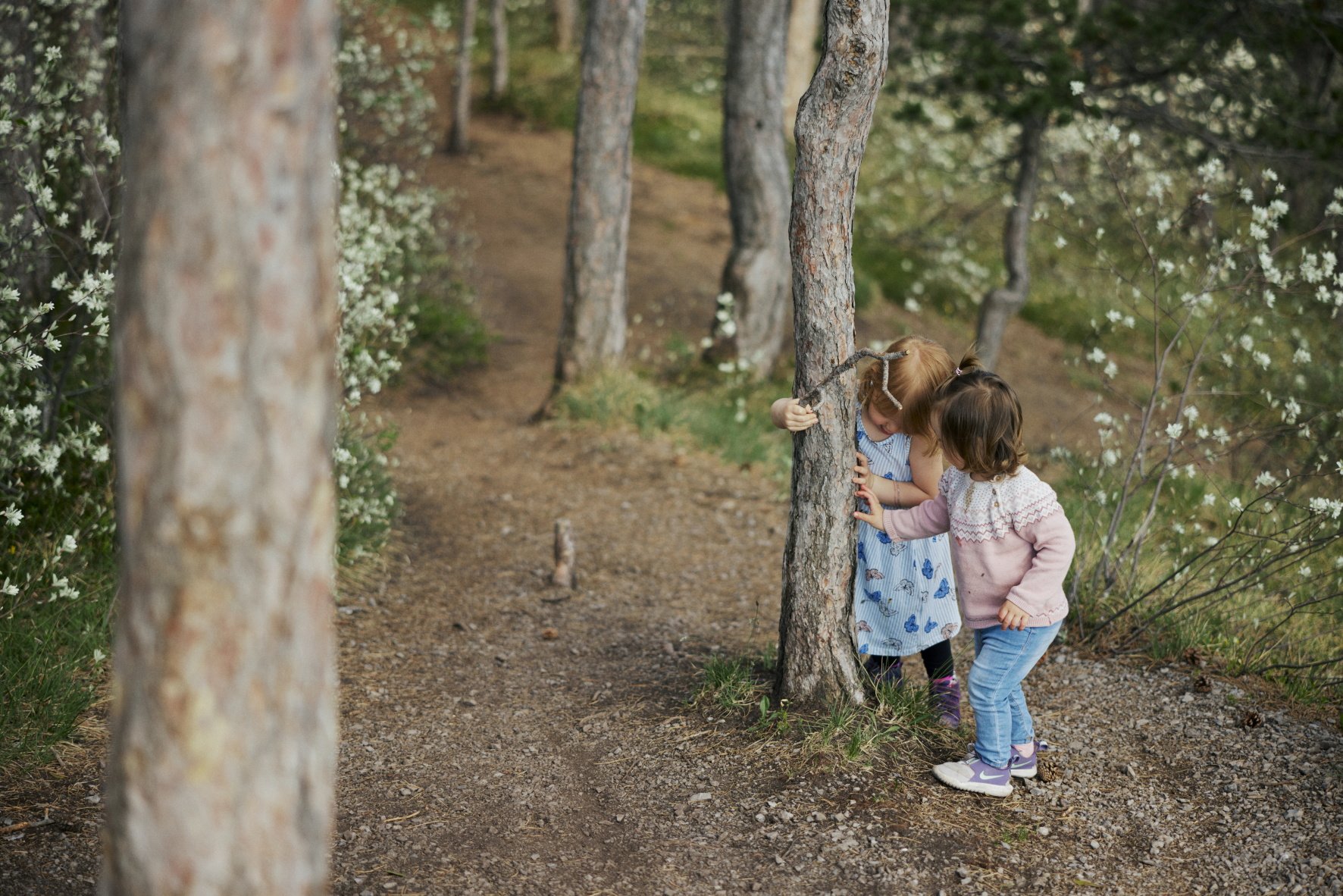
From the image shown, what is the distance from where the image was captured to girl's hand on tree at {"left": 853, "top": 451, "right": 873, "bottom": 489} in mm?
3475

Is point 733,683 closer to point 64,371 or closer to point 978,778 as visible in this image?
point 978,778

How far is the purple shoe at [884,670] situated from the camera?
3637 mm

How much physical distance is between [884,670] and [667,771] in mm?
839

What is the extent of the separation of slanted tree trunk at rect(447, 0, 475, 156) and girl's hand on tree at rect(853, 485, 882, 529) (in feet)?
36.0

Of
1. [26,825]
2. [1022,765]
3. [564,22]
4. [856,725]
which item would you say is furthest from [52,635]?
[564,22]

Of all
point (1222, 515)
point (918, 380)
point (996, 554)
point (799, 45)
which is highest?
point (799, 45)

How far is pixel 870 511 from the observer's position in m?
3.52

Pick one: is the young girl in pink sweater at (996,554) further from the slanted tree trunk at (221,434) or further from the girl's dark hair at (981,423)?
the slanted tree trunk at (221,434)

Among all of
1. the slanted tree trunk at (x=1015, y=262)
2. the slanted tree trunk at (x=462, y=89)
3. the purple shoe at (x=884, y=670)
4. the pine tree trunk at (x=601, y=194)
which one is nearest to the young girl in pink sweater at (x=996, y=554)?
the purple shoe at (x=884, y=670)

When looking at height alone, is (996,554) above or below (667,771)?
above

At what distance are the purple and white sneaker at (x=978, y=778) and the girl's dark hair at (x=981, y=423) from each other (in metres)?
0.94

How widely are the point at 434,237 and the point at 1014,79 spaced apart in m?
5.11

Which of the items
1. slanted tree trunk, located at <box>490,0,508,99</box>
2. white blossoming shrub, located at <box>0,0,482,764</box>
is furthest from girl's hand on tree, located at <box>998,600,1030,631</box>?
slanted tree trunk, located at <box>490,0,508,99</box>

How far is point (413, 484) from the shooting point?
657 cm
